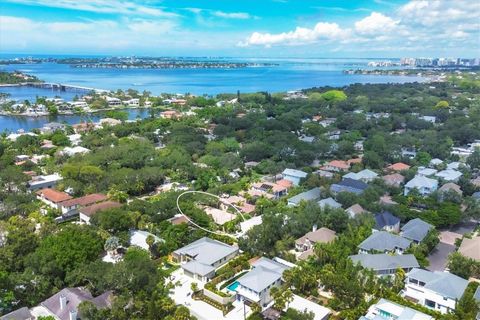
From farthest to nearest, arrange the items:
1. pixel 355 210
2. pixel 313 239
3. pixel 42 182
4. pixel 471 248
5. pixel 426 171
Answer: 1. pixel 426 171
2. pixel 42 182
3. pixel 355 210
4. pixel 313 239
5. pixel 471 248

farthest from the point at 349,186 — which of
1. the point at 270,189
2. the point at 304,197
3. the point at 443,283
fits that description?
the point at 443,283

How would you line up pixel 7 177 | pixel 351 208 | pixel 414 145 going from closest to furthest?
pixel 351 208 < pixel 7 177 < pixel 414 145

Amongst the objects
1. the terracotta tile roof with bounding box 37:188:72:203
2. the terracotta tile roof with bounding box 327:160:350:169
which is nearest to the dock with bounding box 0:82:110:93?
the terracotta tile roof with bounding box 37:188:72:203

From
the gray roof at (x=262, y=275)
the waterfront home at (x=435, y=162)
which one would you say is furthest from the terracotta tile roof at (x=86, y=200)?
the waterfront home at (x=435, y=162)

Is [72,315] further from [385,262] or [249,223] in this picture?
[385,262]

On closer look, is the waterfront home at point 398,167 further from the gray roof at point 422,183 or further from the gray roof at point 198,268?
the gray roof at point 198,268

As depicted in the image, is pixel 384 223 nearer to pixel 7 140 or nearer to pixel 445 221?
pixel 445 221

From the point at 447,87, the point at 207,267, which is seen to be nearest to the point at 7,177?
the point at 207,267
